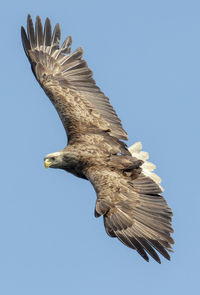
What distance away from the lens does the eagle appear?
12.8 metres

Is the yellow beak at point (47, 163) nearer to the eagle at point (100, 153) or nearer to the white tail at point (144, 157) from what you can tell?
the eagle at point (100, 153)

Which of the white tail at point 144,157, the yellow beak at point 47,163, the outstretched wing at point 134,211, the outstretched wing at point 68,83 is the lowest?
the outstretched wing at point 134,211

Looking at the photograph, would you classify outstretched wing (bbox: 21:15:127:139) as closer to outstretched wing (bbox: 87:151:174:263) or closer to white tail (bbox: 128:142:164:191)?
white tail (bbox: 128:142:164:191)

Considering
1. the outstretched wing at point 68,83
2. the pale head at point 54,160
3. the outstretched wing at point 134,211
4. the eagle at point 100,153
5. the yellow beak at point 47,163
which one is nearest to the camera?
the outstretched wing at point 134,211

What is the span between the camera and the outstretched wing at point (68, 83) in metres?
15.1

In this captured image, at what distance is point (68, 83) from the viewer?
1598 cm

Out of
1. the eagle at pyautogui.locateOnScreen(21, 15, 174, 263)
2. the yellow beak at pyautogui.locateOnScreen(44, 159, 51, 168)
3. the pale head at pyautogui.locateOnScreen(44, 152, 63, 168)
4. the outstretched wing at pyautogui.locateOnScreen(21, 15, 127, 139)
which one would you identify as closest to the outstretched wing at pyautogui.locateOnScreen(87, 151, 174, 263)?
the eagle at pyautogui.locateOnScreen(21, 15, 174, 263)

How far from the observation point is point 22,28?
1617 centimetres

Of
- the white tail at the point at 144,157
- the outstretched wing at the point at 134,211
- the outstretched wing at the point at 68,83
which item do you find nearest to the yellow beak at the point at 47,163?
the outstretched wing at the point at 68,83

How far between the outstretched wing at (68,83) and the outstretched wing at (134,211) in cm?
163

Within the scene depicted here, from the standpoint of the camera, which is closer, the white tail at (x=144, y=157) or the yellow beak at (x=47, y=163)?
the yellow beak at (x=47, y=163)

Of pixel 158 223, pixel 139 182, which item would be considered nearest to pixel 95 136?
pixel 139 182

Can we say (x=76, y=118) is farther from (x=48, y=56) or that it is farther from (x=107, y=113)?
(x=48, y=56)

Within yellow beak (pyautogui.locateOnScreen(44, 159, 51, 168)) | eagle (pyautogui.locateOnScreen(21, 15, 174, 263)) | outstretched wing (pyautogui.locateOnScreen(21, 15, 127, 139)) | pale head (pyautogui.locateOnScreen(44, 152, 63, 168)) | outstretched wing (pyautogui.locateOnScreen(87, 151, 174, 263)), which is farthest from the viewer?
outstretched wing (pyautogui.locateOnScreen(21, 15, 127, 139))
